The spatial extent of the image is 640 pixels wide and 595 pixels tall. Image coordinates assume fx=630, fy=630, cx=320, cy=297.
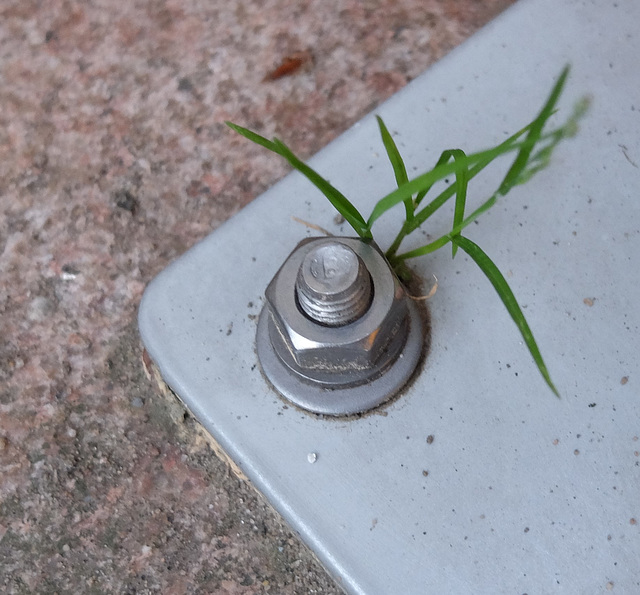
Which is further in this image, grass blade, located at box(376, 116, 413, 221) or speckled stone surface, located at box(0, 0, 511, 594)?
speckled stone surface, located at box(0, 0, 511, 594)

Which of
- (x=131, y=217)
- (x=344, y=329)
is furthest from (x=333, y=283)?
(x=131, y=217)

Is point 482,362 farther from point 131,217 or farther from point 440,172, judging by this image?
point 131,217

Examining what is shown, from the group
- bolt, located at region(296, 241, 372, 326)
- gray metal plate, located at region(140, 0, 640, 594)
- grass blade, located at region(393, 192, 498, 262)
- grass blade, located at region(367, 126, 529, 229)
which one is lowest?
gray metal plate, located at region(140, 0, 640, 594)

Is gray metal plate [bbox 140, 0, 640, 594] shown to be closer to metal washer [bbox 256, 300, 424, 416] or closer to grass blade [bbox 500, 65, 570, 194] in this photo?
metal washer [bbox 256, 300, 424, 416]

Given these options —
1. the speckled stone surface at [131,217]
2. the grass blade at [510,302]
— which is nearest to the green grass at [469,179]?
the grass blade at [510,302]

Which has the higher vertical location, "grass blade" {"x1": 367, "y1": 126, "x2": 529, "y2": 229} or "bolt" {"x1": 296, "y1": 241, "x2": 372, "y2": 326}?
"grass blade" {"x1": 367, "y1": 126, "x2": 529, "y2": 229}

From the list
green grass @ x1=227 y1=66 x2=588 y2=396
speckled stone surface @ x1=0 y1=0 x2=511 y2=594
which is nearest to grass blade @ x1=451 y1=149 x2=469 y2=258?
green grass @ x1=227 y1=66 x2=588 y2=396
